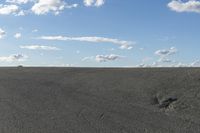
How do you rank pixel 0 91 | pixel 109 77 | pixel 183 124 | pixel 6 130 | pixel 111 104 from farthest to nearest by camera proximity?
pixel 109 77 < pixel 0 91 < pixel 111 104 < pixel 183 124 < pixel 6 130

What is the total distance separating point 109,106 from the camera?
16844 mm

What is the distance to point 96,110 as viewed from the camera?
52.1 ft

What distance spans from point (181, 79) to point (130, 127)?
29.1ft

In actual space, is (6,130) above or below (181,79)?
below

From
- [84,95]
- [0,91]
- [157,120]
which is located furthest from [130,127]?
[0,91]

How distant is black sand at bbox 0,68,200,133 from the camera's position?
42.8 ft

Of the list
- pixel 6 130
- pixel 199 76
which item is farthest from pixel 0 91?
pixel 6 130

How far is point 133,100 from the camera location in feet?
60.1

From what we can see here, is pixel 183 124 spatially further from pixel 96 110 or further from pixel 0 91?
pixel 0 91

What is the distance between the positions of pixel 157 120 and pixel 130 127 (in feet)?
4.56

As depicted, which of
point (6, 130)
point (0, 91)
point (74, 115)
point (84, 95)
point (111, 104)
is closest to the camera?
point (6, 130)

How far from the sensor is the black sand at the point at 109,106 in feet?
42.8

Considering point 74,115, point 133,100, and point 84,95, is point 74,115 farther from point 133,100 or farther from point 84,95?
point 84,95

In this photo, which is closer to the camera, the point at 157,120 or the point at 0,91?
the point at 157,120
